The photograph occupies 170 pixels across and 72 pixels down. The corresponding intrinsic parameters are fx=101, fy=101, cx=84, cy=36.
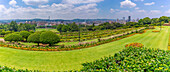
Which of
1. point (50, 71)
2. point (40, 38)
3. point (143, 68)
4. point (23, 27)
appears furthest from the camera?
point (23, 27)

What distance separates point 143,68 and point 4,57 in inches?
379

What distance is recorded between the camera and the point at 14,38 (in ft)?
53.5

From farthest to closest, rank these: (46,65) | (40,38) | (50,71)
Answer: (40,38) < (46,65) < (50,71)

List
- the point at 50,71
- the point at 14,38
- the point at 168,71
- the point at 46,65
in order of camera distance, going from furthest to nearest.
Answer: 1. the point at 14,38
2. the point at 46,65
3. the point at 50,71
4. the point at 168,71

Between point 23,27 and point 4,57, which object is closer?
point 4,57

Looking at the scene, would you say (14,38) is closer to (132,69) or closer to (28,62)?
(28,62)

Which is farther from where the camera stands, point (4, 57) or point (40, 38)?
point (40, 38)

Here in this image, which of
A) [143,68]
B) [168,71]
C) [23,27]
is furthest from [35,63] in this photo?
[23,27]

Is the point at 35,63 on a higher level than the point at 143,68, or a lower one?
lower

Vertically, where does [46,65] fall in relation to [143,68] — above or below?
below

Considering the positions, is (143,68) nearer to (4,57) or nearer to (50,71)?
(50,71)

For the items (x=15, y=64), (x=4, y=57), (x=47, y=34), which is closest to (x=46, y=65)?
(x=15, y=64)

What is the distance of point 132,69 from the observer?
8.41 ft

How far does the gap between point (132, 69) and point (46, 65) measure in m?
5.71
